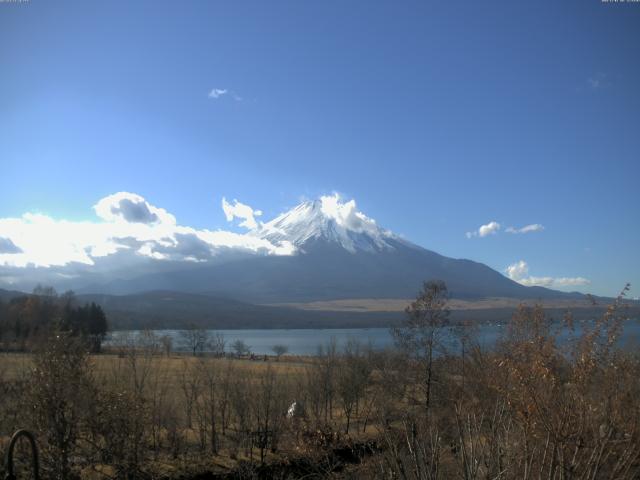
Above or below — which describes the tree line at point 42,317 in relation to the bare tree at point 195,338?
above

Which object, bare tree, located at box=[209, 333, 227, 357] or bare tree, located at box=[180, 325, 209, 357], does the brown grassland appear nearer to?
bare tree, located at box=[209, 333, 227, 357]

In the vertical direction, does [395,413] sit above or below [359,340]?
above

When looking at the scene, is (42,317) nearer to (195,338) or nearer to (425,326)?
(195,338)

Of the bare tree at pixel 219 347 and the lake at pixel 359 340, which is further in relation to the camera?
the bare tree at pixel 219 347

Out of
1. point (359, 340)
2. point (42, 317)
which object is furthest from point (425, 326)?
point (42, 317)

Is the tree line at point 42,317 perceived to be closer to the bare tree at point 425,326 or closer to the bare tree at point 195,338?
the bare tree at point 195,338

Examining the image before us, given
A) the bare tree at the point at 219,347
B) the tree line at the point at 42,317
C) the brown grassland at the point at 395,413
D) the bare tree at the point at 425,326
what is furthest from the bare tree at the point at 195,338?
the bare tree at the point at 425,326

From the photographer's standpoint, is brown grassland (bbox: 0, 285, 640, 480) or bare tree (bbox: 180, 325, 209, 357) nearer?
brown grassland (bbox: 0, 285, 640, 480)

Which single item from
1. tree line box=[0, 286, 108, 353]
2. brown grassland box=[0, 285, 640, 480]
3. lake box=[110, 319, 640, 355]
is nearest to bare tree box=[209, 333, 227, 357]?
brown grassland box=[0, 285, 640, 480]

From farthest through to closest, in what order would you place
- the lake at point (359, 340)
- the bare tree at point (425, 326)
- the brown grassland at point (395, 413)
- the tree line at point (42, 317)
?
the tree line at point (42, 317) → the bare tree at point (425, 326) → the lake at point (359, 340) → the brown grassland at point (395, 413)

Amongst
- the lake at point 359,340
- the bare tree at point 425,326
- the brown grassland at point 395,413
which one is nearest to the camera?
the brown grassland at point 395,413

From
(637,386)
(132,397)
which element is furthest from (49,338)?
(637,386)

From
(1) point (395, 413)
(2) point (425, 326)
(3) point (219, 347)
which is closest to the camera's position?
(1) point (395, 413)

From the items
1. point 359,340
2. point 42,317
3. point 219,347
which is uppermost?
point 42,317
